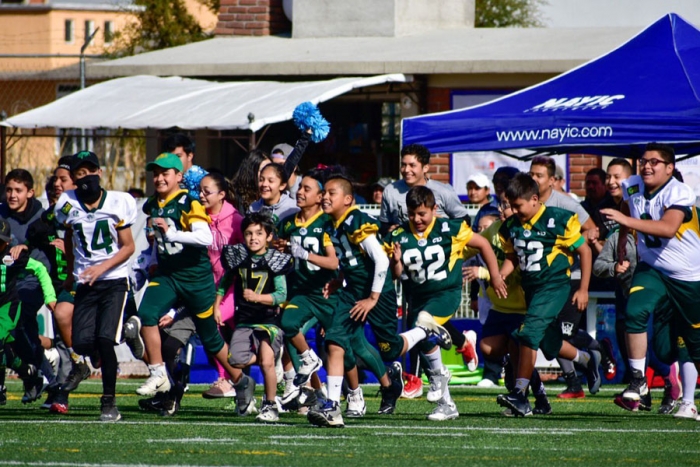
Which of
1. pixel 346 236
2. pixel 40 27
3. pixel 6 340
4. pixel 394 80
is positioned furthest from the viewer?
pixel 40 27

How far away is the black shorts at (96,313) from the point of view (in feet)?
31.6

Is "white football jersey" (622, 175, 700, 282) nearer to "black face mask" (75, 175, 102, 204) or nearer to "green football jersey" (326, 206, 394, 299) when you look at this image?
"green football jersey" (326, 206, 394, 299)

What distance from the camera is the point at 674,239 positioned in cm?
985

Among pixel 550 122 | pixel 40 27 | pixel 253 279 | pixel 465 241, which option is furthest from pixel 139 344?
pixel 40 27

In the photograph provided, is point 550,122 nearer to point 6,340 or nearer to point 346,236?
point 346,236

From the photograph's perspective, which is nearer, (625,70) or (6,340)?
(6,340)

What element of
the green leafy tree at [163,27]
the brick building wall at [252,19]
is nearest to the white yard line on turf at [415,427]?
the brick building wall at [252,19]

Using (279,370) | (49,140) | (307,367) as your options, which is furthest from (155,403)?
(49,140)

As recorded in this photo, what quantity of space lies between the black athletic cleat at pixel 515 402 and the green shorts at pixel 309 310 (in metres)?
1.31

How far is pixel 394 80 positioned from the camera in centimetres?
1831

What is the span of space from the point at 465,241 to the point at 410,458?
285 cm

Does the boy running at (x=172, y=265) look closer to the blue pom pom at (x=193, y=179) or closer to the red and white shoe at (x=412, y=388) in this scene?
the blue pom pom at (x=193, y=179)

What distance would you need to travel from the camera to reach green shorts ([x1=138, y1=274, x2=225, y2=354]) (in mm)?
9914

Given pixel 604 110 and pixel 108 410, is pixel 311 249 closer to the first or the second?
pixel 108 410
